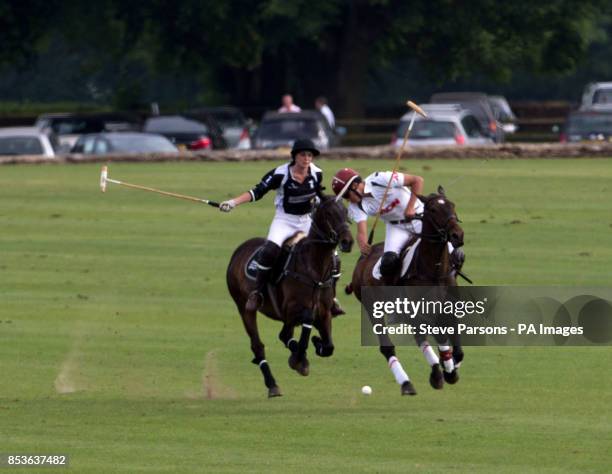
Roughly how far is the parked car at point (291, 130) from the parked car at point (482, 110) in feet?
14.7

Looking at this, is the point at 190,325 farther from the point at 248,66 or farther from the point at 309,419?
the point at 248,66

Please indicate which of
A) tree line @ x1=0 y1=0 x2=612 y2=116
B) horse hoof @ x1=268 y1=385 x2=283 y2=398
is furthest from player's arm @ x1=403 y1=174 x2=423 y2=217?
tree line @ x1=0 y1=0 x2=612 y2=116

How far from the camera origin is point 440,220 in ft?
49.6

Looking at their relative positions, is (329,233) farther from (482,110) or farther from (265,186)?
(482,110)

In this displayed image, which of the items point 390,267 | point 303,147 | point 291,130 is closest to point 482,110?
point 291,130

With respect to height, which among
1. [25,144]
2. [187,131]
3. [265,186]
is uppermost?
[265,186]

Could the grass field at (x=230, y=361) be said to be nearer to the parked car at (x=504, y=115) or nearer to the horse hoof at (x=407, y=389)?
the horse hoof at (x=407, y=389)

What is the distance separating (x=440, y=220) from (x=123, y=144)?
86.7 ft

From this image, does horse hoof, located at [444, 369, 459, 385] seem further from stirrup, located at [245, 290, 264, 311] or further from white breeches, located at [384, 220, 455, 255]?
stirrup, located at [245, 290, 264, 311]

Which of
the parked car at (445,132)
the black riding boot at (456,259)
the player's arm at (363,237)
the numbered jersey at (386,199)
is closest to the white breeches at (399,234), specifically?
the numbered jersey at (386,199)

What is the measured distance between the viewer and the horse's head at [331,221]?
14.8m

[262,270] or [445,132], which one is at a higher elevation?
[262,270]

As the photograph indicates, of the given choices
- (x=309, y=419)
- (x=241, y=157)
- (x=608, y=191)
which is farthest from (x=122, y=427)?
(x=241, y=157)

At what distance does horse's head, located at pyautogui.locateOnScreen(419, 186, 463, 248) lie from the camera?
49.2 feet
